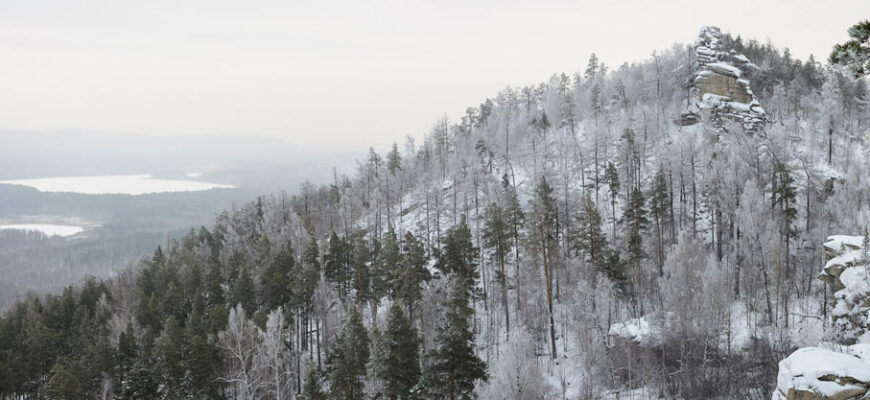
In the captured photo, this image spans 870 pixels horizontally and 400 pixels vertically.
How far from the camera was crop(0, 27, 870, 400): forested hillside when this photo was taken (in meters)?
32.5

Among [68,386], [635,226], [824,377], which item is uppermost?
[635,226]

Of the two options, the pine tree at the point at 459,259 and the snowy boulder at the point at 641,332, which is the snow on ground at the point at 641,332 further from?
the pine tree at the point at 459,259

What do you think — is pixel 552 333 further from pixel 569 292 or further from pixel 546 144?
pixel 546 144

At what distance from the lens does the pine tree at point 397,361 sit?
→ 97.9ft

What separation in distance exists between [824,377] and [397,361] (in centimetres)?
2276

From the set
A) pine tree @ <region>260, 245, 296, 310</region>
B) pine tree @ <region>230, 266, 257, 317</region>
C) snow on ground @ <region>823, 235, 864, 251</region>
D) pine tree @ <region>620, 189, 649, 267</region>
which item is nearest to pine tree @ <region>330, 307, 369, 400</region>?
pine tree @ <region>260, 245, 296, 310</region>

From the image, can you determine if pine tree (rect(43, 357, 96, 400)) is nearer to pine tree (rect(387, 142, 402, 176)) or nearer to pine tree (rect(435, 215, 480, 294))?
pine tree (rect(435, 215, 480, 294))

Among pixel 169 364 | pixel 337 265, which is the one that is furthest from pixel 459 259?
pixel 169 364

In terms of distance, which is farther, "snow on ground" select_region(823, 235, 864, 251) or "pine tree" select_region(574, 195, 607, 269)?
"pine tree" select_region(574, 195, 607, 269)

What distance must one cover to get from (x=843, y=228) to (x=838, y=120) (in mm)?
39547

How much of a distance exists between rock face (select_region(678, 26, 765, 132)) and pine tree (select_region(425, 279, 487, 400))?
58662 millimetres

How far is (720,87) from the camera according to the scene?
77188mm

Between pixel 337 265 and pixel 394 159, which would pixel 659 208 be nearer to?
pixel 337 265

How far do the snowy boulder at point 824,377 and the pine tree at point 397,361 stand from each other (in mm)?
20848
